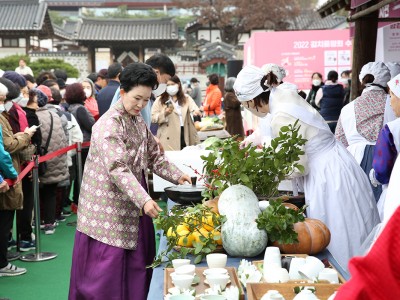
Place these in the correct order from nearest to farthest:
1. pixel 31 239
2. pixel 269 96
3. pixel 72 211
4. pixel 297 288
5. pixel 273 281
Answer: pixel 297 288 < pixel 273 281 < pixel 269 96 < pixel 31 239 < pixel 72 211

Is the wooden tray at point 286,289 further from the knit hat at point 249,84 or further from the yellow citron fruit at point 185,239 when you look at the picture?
Answer: the knit hat at point 249,84

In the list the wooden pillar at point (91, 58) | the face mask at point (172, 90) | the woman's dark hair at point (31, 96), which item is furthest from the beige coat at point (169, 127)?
the wooden pillar at point (91, 58)

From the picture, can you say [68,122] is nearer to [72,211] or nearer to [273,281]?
[72,211]

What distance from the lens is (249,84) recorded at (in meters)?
3.90

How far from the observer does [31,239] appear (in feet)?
22.9

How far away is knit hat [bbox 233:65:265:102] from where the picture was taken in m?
3.88

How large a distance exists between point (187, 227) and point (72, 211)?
249 inches

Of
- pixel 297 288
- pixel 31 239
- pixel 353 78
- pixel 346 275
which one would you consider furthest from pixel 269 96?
pixel 353 78

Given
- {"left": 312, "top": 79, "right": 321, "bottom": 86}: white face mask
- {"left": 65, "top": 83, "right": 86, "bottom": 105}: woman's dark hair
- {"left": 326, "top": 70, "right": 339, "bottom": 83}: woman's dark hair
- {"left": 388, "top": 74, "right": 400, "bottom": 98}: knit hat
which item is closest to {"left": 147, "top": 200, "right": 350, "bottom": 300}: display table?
{"left": 388, "top": 74, "right": 400, "bottom": 98}: knit hat

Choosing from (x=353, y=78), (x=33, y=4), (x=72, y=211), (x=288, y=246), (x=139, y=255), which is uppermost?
(x=33, y=4)

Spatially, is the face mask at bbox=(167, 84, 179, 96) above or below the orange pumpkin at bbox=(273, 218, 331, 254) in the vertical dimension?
above

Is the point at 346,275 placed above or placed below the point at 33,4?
below

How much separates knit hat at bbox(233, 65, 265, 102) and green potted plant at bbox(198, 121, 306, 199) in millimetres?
409

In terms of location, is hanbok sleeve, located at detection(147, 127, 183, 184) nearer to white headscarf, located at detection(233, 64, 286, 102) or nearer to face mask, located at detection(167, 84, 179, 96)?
white headscarf, located at detection(233, 64, 286, 102)
